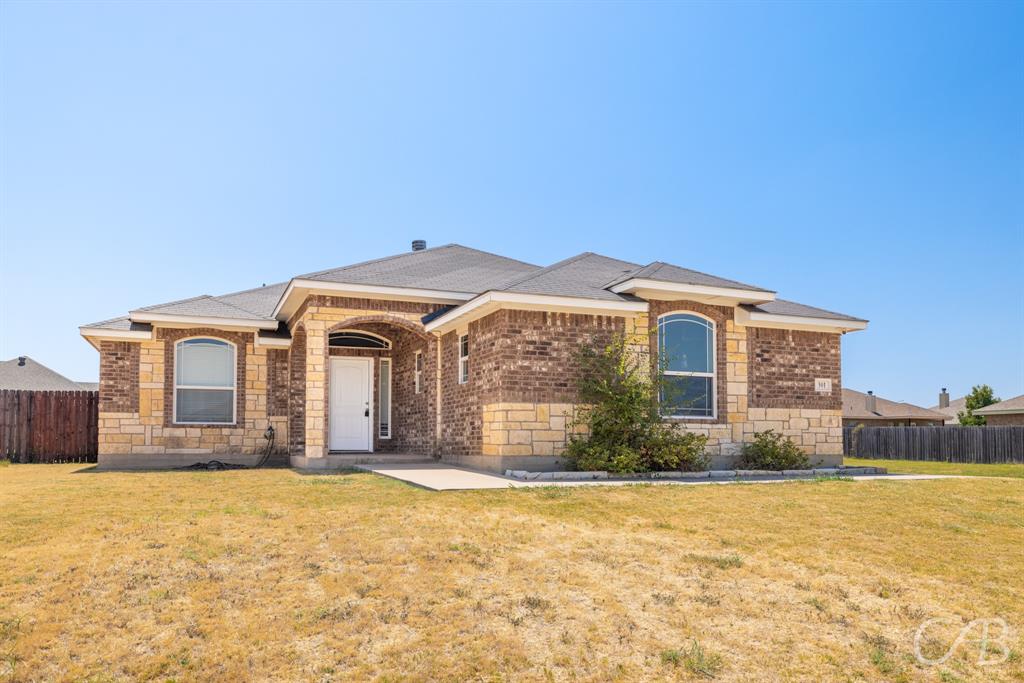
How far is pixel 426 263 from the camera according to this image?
681 inches

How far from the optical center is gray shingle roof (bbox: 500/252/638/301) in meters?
12.7

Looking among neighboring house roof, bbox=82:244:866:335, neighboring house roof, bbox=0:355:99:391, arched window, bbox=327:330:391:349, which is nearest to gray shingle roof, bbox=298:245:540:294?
neighboring house roof, bbox=82:244:866:335

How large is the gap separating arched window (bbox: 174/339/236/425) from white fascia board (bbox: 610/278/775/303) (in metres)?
9.19

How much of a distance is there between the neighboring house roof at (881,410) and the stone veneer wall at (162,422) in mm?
35091

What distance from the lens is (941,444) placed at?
82.3 ft

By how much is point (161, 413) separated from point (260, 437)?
2.15m

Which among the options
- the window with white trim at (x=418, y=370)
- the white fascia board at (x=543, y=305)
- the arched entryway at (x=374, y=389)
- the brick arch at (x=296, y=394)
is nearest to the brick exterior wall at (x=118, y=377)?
the brick arch at (x=296, y=394)

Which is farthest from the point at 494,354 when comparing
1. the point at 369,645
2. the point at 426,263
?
the point at 369,645

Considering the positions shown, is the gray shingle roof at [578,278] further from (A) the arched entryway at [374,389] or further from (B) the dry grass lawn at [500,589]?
(B) the dry grass lawn at [500,589]

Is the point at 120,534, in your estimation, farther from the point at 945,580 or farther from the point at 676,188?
the point at 676,188

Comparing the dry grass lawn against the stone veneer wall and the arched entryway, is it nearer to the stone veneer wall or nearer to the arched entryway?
the stone veneer wall

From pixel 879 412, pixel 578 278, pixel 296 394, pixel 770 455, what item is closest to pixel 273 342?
pixel 296 394

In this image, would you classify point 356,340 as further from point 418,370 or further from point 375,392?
point 418,370

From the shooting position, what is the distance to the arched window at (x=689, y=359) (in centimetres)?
1371
